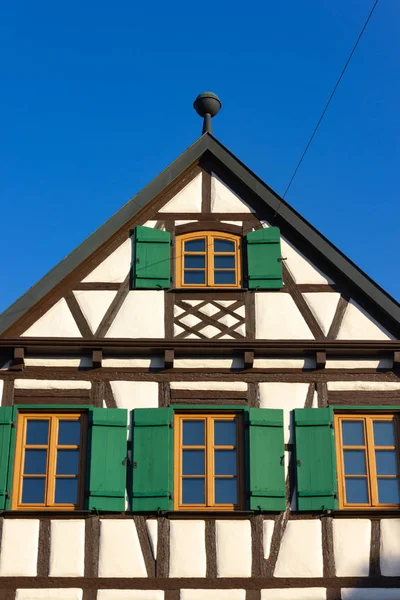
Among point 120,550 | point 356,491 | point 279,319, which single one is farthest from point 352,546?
point 279,319

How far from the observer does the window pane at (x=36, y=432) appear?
12.6 meters

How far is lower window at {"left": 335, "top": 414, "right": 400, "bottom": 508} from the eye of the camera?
12.4 metres

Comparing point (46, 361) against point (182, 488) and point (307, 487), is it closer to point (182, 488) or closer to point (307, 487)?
point (182, 488)

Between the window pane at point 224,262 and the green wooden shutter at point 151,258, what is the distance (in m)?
0.64

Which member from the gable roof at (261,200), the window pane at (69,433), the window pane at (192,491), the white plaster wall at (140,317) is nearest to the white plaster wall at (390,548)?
the window pane at (192,491)

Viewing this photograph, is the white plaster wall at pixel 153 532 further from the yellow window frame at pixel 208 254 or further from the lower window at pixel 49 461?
the yellow window frame at pixel 208 254

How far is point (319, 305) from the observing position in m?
13.4

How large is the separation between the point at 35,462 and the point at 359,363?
4.15 meters

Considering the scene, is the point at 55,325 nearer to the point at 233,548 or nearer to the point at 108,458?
the point at 108,458

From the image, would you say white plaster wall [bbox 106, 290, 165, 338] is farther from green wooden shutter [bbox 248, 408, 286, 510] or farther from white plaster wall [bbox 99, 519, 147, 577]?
white plaster wall [bbox 99, 519, 147, 577]

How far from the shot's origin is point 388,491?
12469mm

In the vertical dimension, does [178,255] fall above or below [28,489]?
above

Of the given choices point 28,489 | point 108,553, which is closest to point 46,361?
point 28,489

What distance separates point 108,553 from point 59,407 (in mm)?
1851
